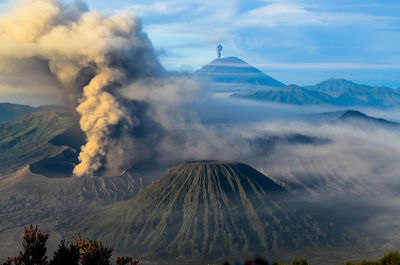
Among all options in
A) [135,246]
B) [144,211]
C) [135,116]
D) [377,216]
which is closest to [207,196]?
[144,211]

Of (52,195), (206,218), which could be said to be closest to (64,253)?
(206,218)

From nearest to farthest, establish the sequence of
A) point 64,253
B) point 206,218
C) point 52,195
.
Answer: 1. point 64,253
2. point 206,218
3. point 52,195

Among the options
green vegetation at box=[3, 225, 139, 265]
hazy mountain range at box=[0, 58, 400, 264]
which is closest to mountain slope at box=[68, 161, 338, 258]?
hazy mountain range at box=[0, 58, 400, 264]

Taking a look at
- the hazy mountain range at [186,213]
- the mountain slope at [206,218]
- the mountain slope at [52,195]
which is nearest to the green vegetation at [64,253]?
the hazy mountain range at [186,213]

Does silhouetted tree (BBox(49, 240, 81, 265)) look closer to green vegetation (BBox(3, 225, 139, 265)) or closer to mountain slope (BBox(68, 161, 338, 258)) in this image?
green vegetation (BBox(3, 225, 139, 265))

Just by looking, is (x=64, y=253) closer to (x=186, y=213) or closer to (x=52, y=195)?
(x=186, y=213)

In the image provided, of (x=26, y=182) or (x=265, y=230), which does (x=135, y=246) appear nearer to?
(x=265, y=230)

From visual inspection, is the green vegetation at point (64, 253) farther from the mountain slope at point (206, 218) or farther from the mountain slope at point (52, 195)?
the mountain slope at point (52, 195)

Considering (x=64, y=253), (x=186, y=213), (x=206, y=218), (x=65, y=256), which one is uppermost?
(x=64, y=253)

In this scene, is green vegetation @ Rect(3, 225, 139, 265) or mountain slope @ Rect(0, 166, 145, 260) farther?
mountain slope @ Rect(0, 166, 145, 260)
